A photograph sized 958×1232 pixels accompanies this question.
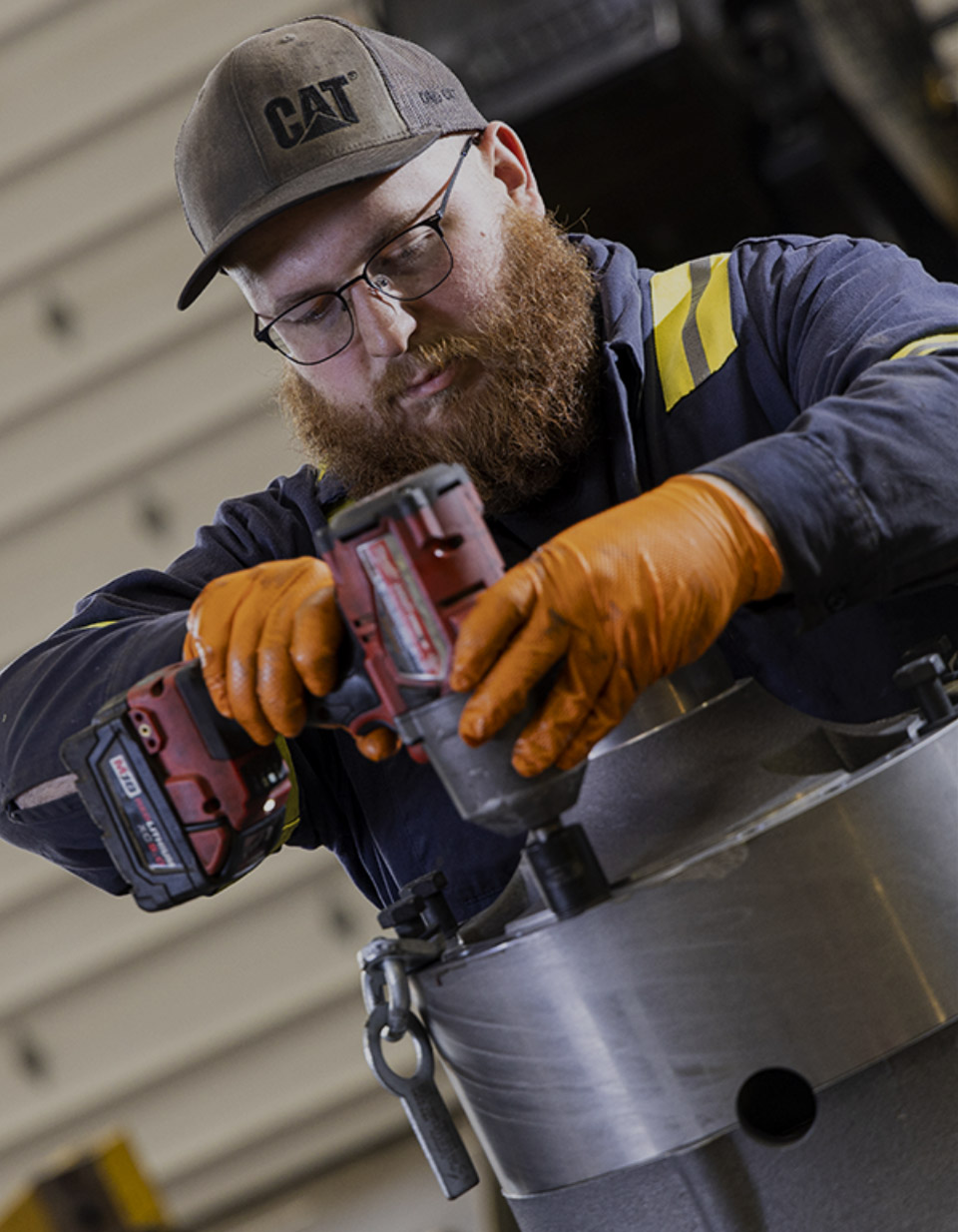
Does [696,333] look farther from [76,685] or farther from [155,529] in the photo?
[155,529]

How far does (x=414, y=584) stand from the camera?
934 millimetres

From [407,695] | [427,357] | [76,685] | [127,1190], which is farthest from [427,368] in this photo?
[127,1190]

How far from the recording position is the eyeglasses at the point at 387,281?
4.96ft

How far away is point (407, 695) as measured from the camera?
38.0 inches

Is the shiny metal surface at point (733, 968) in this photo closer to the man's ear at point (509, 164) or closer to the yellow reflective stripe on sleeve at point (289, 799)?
the yellow reflective stripe on sleeve at point (289, 799)

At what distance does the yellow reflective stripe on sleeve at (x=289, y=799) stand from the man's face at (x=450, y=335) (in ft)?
1.34

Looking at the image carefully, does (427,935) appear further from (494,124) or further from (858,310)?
(494,124)

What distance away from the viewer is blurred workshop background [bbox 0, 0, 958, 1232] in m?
3.20

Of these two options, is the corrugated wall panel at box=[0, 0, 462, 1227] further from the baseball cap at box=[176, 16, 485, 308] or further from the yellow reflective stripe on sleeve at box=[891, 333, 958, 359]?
the yellow reflective stripe on sleeve at box=[891, 333, 958, 359]

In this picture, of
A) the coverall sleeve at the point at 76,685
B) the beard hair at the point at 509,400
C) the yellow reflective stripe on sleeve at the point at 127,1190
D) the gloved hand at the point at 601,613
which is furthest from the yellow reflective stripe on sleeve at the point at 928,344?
the yellow reflective stripe on sleeve at the point at 127,1190

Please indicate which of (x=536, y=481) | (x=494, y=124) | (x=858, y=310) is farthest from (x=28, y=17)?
(x=858, y=310)

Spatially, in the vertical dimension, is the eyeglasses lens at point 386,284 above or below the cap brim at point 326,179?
below

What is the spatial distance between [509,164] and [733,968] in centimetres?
113

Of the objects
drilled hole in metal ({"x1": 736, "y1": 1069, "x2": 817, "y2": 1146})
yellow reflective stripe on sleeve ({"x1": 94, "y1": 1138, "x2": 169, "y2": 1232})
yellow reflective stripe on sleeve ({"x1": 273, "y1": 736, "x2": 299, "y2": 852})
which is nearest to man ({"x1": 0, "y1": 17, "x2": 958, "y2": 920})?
yellow reflective stripe on sleeve ({"x1": 273, "y1": 736, "x2": 299, "y2": 852})
